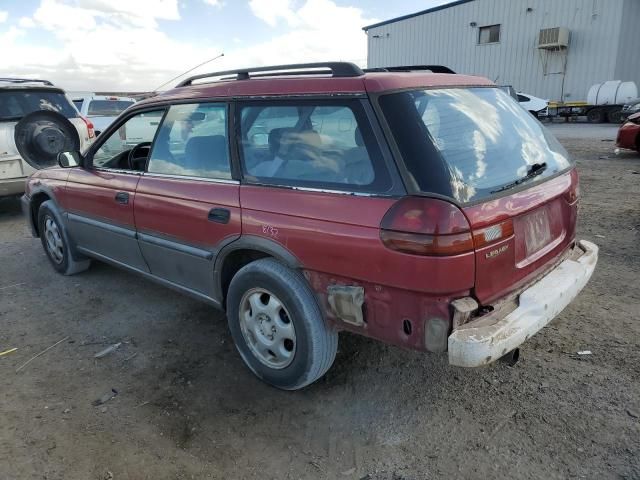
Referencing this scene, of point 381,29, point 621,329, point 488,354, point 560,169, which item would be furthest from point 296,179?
point 381,29

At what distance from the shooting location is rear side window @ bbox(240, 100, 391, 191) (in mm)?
2451

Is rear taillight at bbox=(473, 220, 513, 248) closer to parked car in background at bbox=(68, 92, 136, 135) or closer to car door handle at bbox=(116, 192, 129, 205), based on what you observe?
car door handle at bbox=(116, 192, 129, 205)

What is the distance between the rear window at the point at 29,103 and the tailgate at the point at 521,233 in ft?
23.6

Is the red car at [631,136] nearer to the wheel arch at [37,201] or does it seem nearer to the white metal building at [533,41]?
the wheel arch at [37,201]

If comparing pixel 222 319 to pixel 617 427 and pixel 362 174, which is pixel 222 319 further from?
pixel 617 427

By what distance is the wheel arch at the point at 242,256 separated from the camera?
271cm

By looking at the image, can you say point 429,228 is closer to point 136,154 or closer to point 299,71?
point 299,71

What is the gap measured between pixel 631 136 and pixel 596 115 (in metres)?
14.7

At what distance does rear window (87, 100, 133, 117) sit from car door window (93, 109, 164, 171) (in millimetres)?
8562

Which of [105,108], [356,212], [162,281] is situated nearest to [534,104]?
[105,108]

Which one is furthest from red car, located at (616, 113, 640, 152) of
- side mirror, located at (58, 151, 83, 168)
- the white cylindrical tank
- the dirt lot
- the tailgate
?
the white cylindrical tank

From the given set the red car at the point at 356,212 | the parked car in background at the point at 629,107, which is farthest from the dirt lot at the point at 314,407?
the parked car in background at the point at 629,107

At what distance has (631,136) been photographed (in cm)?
1059

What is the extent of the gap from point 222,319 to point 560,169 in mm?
2669
